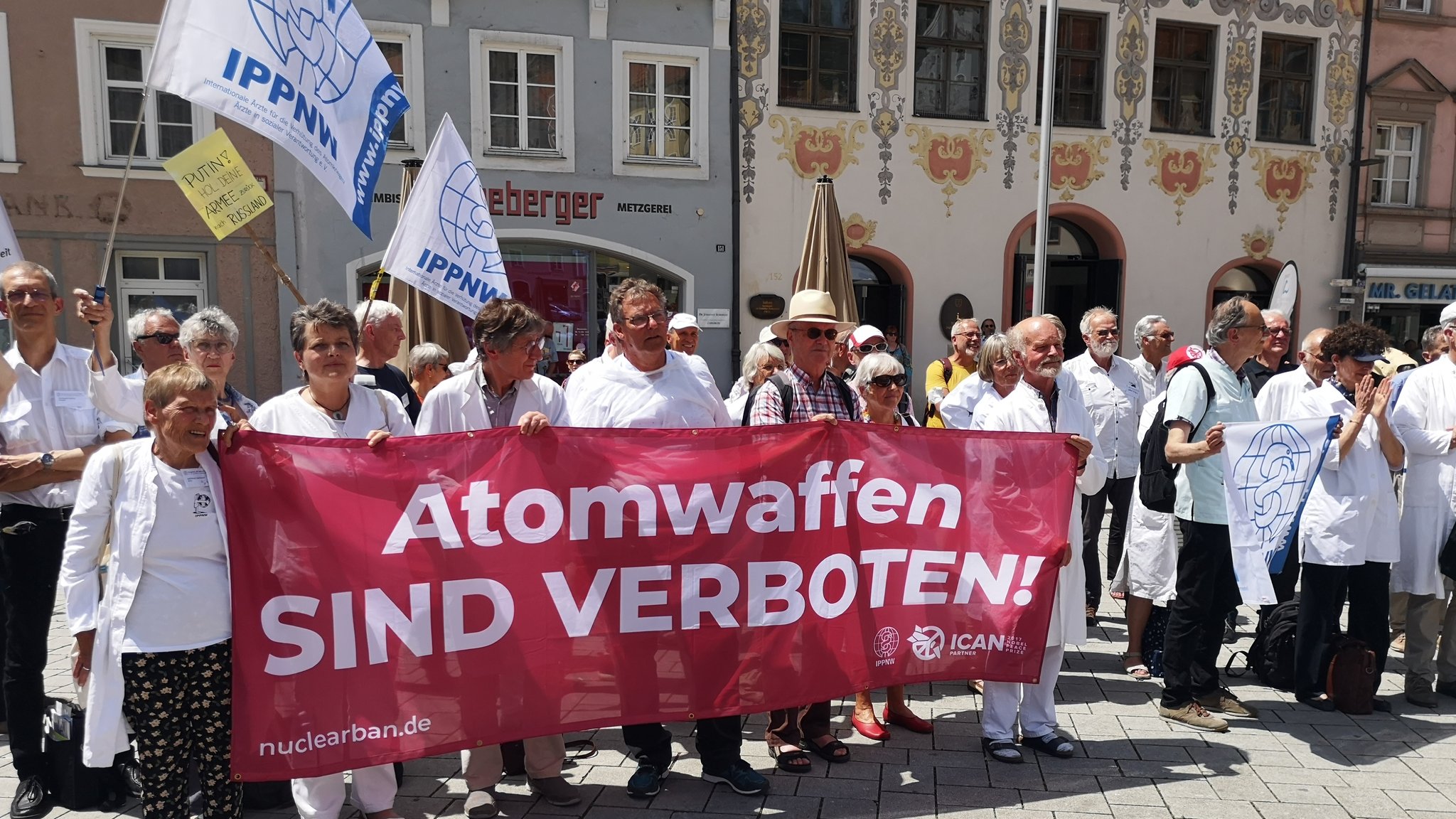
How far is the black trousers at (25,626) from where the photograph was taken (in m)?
3.81

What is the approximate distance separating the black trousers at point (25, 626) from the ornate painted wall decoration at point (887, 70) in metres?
12.5

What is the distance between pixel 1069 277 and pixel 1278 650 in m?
12.0

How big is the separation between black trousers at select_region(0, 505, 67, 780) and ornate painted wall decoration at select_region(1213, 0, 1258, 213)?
16.7 metres

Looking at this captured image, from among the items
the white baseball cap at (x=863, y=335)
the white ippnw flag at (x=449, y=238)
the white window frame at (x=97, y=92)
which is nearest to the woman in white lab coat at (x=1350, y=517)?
the white baseball cap at (x=863, y=335)

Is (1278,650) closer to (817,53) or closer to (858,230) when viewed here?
(858,230)

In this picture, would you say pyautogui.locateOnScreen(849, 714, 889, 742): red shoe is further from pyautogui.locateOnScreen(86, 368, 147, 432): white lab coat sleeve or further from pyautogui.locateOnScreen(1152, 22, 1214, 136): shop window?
pyautogui.locateOnScreen(1152, 22, 1214, 136): shop window

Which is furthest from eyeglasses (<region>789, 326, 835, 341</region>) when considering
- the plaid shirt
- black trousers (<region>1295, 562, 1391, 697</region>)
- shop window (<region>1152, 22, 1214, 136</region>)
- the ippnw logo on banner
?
shop window (<region>1152, 22, 1214, 136</region>)

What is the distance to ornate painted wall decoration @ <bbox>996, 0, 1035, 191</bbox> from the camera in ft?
49.0

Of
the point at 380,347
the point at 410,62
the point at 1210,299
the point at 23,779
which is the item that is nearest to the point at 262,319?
the point at 410,62

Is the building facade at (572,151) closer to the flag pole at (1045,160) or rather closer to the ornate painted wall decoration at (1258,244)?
the flag pole at (1045,160)

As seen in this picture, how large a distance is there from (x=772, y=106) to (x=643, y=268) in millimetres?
2945

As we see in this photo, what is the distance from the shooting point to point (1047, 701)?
4.43 meters

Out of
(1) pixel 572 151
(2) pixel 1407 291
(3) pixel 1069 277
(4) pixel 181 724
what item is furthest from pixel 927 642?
(2) pixel 1407 291

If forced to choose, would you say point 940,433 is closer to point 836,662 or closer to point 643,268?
point 836,662
